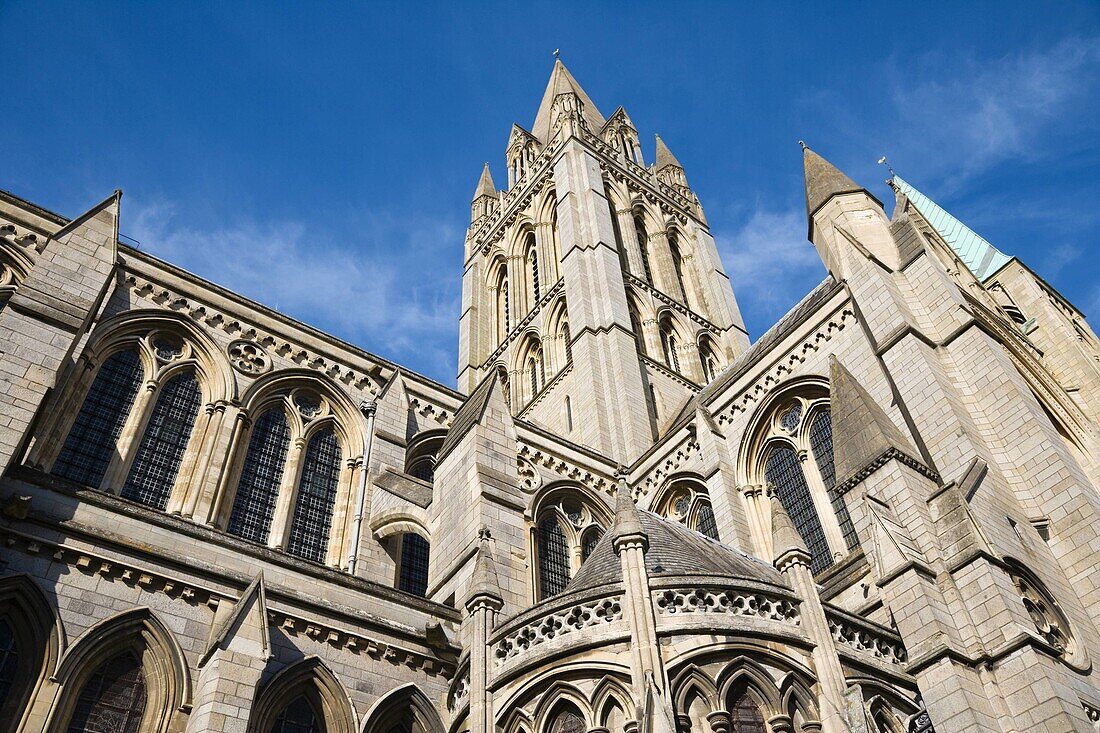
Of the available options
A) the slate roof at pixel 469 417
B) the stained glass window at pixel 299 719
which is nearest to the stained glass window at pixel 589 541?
the slate roof at pixel 469 417

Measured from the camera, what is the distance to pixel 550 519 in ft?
69.6

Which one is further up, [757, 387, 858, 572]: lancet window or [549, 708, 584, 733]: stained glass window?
[757, 387, 858, 572]: lancet window

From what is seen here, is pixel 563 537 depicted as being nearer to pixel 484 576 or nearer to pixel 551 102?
pixel 484 576

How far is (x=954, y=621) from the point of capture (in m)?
11.8

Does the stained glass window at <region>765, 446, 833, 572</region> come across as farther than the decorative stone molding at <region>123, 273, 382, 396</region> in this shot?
No

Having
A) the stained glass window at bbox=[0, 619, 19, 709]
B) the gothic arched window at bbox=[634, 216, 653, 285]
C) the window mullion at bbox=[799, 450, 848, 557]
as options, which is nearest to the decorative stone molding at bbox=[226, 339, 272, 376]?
the stained glass window at bbox=[0, 619, 19, 709]

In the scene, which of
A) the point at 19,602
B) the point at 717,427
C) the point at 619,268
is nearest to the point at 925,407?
the point at 717,427

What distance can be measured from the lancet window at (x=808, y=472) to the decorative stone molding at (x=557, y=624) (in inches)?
319

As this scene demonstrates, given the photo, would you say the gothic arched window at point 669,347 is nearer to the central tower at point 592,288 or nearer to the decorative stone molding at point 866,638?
the central tower at point 592,288

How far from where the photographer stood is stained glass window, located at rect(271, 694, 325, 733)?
438 inches

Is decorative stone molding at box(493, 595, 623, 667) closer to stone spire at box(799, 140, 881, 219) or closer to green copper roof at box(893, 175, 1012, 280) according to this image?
stone spire at box(799, 140, 881, 219)

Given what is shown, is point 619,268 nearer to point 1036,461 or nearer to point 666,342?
point 666,342

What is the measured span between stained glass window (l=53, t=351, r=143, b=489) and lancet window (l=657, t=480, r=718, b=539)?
1271cm

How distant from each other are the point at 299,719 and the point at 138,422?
8.23 meters
